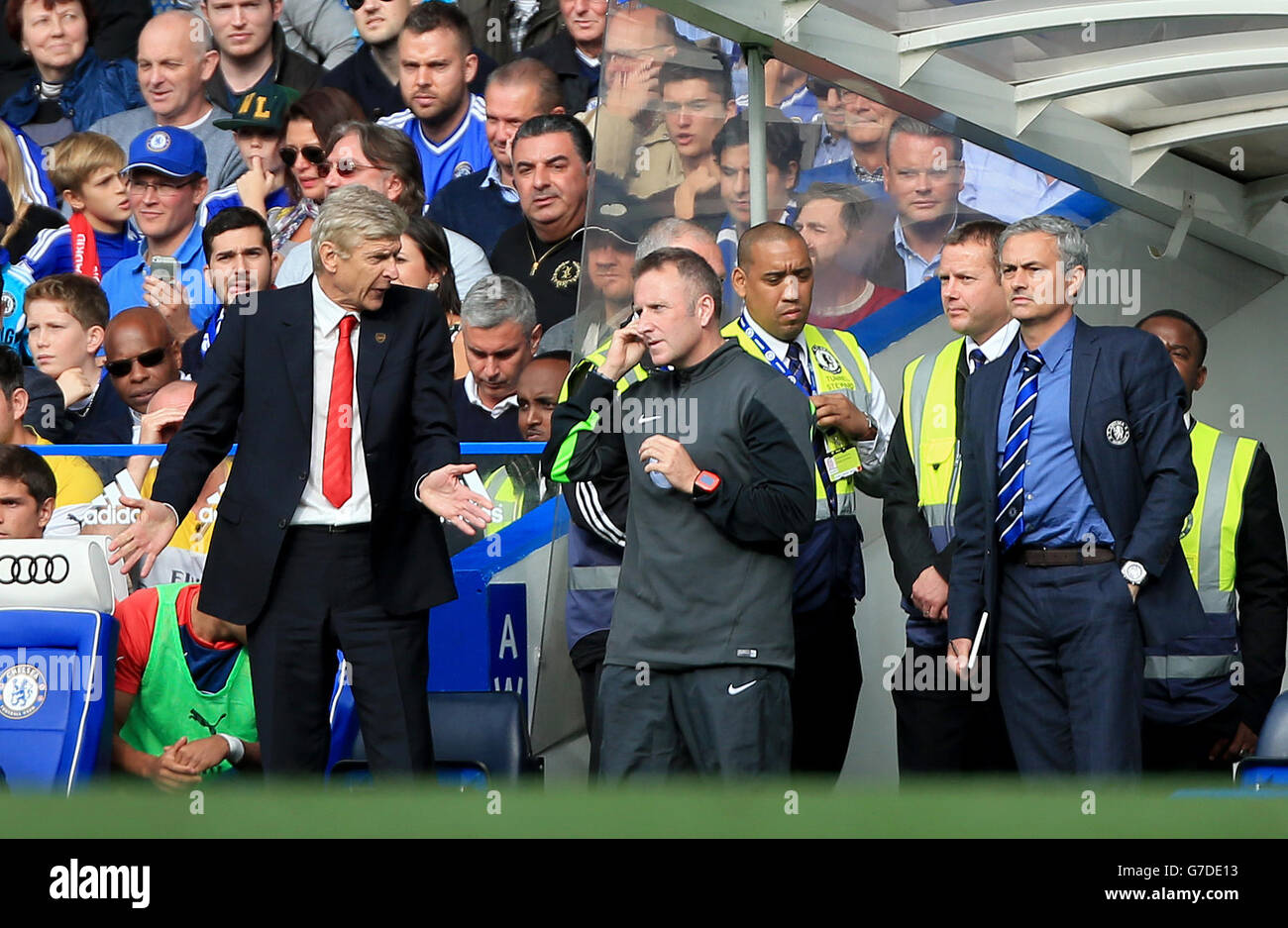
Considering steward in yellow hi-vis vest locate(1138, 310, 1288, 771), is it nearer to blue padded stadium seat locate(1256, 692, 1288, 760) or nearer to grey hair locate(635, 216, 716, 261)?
blue padded stadium seat locate(1256, 692, 1288, 760)

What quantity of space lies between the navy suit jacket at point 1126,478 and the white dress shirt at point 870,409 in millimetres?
806

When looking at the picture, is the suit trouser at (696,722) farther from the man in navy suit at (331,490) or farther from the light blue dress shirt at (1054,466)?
the light blue dress shirt at (1054,466)

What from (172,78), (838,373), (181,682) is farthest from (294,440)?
(172,78)

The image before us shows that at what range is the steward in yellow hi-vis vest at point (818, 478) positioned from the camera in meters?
5.50

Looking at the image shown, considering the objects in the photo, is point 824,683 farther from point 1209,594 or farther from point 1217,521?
point 1217,521

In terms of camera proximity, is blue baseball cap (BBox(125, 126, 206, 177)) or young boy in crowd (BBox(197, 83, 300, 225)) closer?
young boy in crowd (BBox(197, 83, 300, 225))

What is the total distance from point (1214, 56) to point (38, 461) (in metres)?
3.94

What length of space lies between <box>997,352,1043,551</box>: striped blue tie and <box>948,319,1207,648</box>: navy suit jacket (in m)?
0.03

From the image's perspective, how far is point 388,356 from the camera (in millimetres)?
4812

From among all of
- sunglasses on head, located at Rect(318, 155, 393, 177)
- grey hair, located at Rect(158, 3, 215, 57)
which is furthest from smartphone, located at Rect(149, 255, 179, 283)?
grey hair, located at Rect(158, 3, 215, 57)

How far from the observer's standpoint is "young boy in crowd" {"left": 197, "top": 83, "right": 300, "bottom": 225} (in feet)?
31.0

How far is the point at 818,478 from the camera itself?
5.51 metres

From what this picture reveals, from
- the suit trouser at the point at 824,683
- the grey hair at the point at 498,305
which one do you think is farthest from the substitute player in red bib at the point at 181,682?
the grey hair at the point at 498,305
